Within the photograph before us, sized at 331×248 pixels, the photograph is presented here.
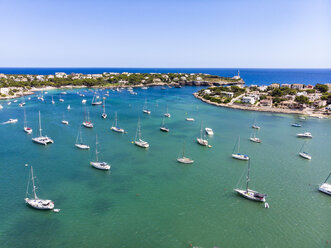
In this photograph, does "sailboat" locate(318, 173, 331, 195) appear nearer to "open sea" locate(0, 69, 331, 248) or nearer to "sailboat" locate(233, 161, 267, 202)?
"open sea" locate(0, 69, 331, 248)

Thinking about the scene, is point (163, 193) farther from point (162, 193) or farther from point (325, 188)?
point (325, 188)

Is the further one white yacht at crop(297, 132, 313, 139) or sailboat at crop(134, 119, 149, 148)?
white yacht at crop(297, 132, 313, 139)

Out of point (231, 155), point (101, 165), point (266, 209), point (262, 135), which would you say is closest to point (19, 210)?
point (101, 165)

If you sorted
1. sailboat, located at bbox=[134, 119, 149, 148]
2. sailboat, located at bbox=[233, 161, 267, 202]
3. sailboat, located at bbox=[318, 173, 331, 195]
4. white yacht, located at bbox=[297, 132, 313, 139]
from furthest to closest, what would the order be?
1. white yacht, located at bbox=[297, 132, 313, 139]
2. sailboat, located at bbox=[134, 119, 149, 148]
3. sailboat, located at bbox=[318, 173, 331, 195]
4. sailboat, located at bbox=[233, 161, 267, 202]

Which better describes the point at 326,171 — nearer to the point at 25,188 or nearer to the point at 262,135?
the point at 262,135

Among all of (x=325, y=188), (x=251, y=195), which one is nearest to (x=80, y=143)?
(x=251, y=195)

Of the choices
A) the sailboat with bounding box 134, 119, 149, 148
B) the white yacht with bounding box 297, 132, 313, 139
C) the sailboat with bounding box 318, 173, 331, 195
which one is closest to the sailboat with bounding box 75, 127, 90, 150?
the sailboat with bounding box 134, 119, 149, 148

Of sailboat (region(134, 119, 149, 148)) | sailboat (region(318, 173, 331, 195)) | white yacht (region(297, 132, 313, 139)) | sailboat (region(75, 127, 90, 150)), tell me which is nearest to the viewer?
sailboat (region(318, 173, 331, 195))
